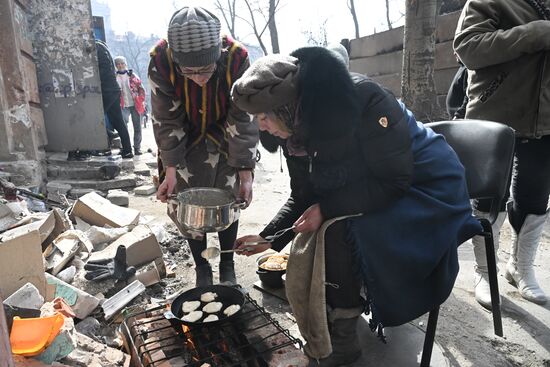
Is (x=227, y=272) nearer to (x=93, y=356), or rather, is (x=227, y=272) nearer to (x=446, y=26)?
(x=93, y=356)

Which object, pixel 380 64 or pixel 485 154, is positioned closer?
pixel 485 154

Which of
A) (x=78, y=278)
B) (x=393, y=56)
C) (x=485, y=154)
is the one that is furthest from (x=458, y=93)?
(x=393, y=56)

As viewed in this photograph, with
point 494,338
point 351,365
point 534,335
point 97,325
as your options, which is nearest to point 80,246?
point 97,325

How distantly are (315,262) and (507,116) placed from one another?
168 cm

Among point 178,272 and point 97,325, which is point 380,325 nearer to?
point 97,325

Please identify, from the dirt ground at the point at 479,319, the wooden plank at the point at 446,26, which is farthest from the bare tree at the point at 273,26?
the dirt ground at the point at 479,319

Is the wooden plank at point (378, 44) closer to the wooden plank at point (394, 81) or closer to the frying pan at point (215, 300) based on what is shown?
the wooden plank at point (394, 81)

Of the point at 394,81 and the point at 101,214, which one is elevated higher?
the point at 394,81

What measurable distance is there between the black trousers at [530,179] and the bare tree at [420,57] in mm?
3219

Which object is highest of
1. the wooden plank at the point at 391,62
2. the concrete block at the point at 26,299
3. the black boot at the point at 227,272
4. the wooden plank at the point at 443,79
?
the wooden plank at the point at 391,62

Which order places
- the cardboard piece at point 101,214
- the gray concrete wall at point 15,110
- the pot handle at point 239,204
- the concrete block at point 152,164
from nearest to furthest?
the pot handle at point 239,204, the cardboard piece at point 101,214, the gray concrete wall at point 15,110, the concrete block at point 152,164

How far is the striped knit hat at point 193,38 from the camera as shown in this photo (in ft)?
7.32

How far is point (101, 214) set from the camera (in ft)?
13.0

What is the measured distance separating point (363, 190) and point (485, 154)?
2.75 feet
